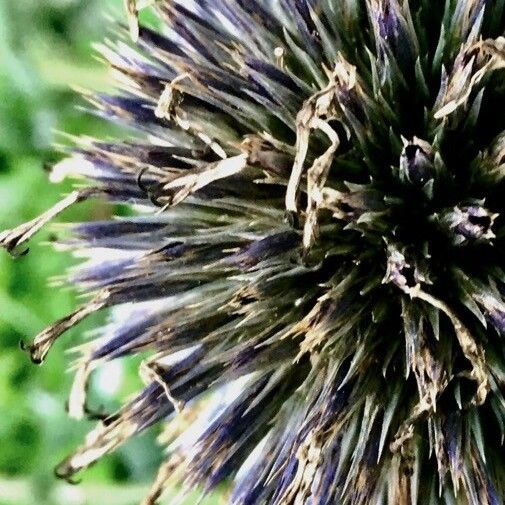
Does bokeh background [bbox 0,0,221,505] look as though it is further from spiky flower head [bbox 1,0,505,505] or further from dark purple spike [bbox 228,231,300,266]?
dark purple spike [bbox 228,231,300,266]

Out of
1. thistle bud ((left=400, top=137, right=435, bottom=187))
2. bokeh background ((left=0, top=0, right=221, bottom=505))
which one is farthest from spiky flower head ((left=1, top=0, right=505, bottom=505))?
bokeh background ((left=0, top=0, right=221, bottom=505))

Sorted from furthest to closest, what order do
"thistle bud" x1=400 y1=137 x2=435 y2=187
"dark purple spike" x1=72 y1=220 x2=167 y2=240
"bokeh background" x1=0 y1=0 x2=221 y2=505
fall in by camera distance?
1. "bokeh background" x1=0 y1=0 x2=221 y2=505
2. "dark purple spike" x1=72 y1=220 x2=167 y2=240
3. "thistle bud" x1=400 y1=137 x2=435 y2=187

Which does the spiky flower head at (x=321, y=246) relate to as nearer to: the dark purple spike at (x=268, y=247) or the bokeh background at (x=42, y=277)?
the dark purple spike at (x=268, y=247)

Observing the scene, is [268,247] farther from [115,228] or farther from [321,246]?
[115,228]

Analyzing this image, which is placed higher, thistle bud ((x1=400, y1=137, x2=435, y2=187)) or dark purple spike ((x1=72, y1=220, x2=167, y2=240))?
thistle bud ((x1=400, y1=137, x2=435, y2=187))

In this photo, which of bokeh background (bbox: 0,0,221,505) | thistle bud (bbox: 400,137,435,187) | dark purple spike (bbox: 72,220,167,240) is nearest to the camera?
thistle bud (bbox: 400,137,435,187)

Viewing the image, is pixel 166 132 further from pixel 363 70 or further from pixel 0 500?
pixel 0 500
